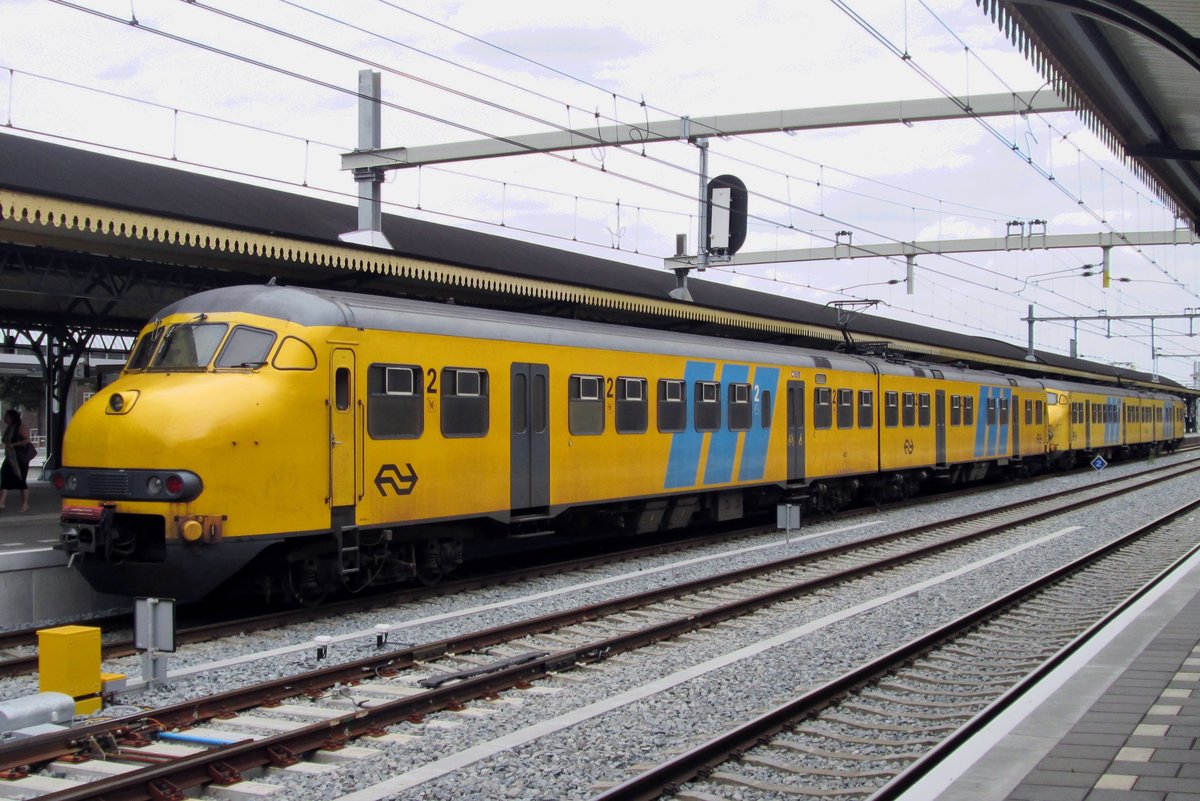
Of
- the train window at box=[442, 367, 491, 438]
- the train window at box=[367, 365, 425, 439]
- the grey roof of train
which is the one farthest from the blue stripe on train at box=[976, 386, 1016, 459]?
the train window at box=[367, 365, 425, 439]

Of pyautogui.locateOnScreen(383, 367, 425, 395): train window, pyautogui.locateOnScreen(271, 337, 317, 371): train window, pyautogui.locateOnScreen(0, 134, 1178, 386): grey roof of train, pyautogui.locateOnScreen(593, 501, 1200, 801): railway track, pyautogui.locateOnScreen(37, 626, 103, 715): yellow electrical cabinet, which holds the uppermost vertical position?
pyautogui.locateOnScreen(0, 134, 1178, 386): grey roof of train

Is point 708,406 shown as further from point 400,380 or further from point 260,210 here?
point 260,210

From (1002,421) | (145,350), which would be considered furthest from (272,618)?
(1002,421)

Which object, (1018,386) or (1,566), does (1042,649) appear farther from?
(1018,386)

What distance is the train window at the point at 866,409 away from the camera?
2255cm

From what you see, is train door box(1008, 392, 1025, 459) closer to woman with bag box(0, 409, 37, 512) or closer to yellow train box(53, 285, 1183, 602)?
yellow train box(53, 285, 1183, 602)

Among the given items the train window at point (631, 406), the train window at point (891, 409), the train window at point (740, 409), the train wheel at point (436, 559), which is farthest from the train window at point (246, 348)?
the train window at point (891, 409)

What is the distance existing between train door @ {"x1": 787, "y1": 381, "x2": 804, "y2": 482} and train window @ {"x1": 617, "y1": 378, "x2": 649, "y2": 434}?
4594 millimetres

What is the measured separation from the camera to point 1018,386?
106 ft

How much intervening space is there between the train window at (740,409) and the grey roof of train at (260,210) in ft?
6.48

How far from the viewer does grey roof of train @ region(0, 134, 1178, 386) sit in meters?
12.7

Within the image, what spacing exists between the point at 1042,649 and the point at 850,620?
74.6 inches

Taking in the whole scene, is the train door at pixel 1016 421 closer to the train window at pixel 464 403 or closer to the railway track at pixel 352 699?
the railway track at pixel 352 699

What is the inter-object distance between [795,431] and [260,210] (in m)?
9.48
